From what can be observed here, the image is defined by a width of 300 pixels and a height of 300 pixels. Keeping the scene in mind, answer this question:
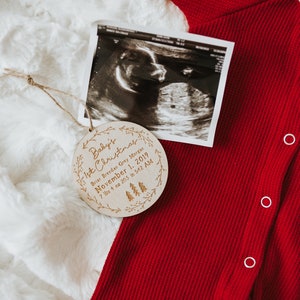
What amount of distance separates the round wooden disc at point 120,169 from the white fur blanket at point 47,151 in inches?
1.6

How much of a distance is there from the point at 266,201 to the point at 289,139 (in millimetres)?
135

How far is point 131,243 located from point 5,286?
0.85 ft

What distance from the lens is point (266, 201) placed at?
84cm

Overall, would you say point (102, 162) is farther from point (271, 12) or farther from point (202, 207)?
point (271, 12)

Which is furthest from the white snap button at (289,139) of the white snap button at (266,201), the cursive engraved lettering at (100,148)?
the cursive engraved lettering at (100,148)

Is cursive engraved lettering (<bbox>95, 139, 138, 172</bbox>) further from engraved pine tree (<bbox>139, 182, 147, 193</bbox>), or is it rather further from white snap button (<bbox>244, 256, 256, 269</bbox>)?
white snap button (<bbox>244, 256, 256, 269</bbox>)

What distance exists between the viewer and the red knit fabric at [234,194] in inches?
33.0

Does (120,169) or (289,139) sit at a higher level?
(289,139)

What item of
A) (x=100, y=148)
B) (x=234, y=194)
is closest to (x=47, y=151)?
(x=100, y=148)

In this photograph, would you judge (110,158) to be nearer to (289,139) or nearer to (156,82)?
(156,82)

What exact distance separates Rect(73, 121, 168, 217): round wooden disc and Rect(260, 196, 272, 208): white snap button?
0.21 metres

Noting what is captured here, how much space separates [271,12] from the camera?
2.76ft

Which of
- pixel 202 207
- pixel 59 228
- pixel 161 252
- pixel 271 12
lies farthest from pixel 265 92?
pixel 59 228

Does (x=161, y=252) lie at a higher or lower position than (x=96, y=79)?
lower
